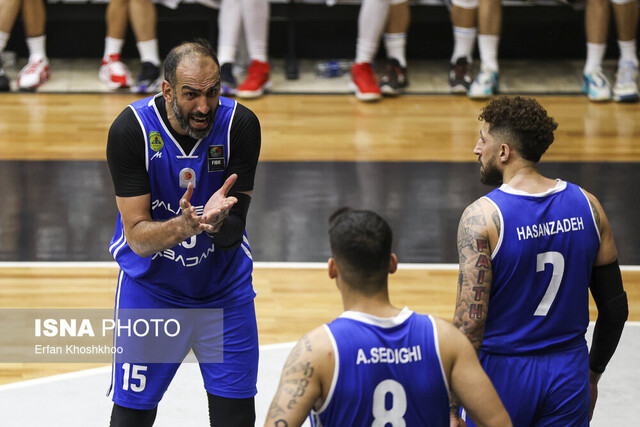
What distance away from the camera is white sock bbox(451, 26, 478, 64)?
935 cm

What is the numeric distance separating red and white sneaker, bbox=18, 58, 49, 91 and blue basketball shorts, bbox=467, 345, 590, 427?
284 inches

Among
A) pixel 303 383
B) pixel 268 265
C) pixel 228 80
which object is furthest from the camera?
pixel 228 80

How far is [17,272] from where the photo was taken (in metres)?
5.87

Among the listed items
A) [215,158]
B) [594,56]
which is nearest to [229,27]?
[594,56]

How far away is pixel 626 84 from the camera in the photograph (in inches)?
362

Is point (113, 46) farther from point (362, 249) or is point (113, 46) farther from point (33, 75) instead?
point (362, 249)

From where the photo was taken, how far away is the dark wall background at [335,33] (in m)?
9.91

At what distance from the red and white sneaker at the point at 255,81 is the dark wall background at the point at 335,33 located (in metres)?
0.70

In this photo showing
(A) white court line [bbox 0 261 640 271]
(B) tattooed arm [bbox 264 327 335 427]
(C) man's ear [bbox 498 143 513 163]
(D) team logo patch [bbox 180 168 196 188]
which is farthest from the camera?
(A) white court line [bbox 0 261 640 271]

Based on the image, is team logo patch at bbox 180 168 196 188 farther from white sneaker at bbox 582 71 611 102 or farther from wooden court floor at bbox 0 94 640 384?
white sneaker at bbox 582 71 611 102

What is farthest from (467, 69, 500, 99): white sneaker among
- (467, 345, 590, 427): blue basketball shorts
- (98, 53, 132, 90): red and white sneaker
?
(467, 345, 590, 427): blue basketball shorts

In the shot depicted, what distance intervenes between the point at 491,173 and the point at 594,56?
259 inches

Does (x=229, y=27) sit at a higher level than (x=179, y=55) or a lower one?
lower

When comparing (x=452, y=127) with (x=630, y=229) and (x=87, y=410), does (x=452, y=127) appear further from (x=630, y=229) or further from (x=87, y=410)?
(x=87, y=410)
